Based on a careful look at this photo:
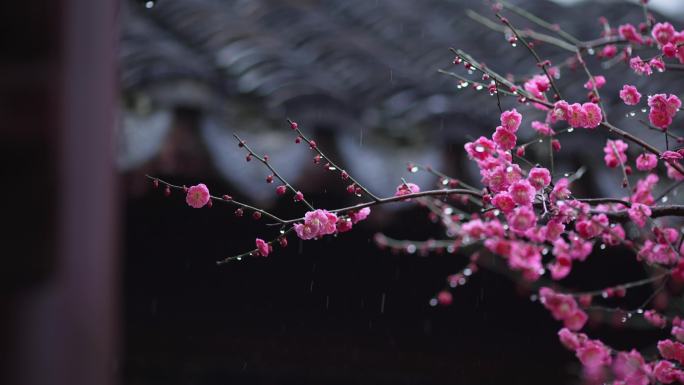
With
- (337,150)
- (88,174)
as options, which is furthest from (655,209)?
(88,174)

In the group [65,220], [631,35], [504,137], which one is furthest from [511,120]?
[65,220]

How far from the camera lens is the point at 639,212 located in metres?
1.67

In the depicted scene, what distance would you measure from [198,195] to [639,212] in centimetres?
94

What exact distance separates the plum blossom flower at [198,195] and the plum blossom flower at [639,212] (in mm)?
901

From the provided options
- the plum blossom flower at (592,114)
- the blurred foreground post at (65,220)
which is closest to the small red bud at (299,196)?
the plum blossom flower at (592,114)

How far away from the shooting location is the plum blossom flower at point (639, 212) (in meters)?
1.66

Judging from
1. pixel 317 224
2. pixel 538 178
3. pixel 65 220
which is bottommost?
pixel 65 220

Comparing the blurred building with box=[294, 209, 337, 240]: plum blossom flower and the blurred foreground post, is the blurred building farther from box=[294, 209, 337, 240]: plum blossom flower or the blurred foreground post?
the blurred foreground post

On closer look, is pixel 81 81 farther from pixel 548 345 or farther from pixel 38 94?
pixel 548 345

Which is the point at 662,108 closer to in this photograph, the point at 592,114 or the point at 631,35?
the point at 592,114

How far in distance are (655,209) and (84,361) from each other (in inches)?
51.9

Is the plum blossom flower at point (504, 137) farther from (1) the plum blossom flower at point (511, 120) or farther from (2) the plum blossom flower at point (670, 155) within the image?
(2) the plum blossom flower at point (670, 155)

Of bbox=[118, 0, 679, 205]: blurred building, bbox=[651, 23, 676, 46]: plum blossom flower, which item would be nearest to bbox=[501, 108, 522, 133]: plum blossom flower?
bbox=[651, 23, 676, 46]: plum blossom flower

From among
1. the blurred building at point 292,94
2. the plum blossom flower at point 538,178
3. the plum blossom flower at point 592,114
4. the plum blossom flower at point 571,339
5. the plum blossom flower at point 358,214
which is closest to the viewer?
the plum blossom flower at point 538,178
